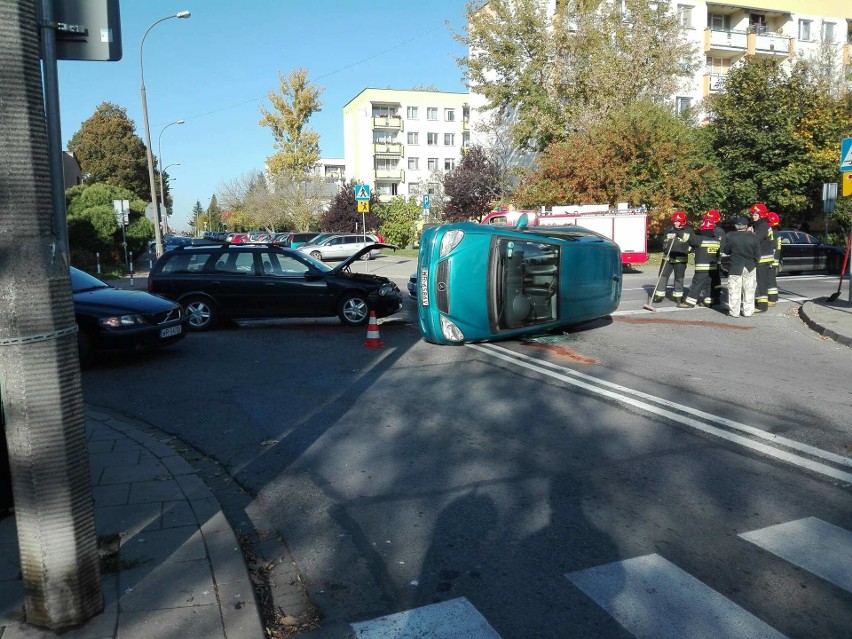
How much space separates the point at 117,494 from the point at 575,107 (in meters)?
32.7

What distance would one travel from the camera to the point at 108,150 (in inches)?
2606

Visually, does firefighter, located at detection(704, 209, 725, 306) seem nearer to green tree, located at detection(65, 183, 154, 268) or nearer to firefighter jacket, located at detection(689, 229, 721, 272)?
firefighter jacket, located at detection(689, 229, 721, 272)

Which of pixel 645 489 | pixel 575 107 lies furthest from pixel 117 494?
pixel 575 107

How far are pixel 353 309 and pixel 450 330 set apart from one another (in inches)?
127

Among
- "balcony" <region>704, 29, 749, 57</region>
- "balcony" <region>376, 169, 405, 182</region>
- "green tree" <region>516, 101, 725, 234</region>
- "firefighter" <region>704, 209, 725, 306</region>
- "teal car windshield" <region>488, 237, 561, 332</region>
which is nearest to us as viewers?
"teal car windshield" <region>488, 237, 561, 332</region>

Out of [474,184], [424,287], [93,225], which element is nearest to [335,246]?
[474,184]

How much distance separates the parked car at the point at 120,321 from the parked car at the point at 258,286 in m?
2.33

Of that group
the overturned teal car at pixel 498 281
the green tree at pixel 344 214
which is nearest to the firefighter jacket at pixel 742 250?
the overturned teal car at pixel 498 281

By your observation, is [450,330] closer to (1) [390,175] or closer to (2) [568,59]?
(2) [568,59]

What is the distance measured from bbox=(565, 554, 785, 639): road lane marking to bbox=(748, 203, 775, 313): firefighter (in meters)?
12.2

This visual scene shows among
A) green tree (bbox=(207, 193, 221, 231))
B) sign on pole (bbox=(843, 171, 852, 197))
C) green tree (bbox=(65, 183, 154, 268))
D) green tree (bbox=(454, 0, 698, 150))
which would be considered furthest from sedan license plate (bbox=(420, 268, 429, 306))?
green tree (bbox=(207, 193, 221, 231))

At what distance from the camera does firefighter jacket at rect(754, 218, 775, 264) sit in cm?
1465

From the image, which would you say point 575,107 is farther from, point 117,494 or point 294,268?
point 117,494

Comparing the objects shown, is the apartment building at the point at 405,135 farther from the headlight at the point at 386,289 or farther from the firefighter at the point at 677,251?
the headlight at the point at 386,289
